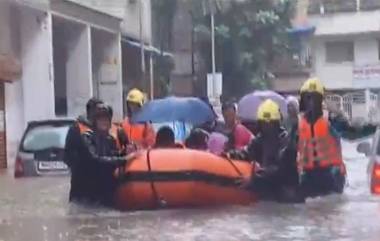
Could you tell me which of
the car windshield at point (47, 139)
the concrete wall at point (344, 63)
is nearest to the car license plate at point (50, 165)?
the car windshield at point (47, 139)

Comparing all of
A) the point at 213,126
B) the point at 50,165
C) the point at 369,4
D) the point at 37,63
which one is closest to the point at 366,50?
the point at 369,4

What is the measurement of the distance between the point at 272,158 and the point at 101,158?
1912mm

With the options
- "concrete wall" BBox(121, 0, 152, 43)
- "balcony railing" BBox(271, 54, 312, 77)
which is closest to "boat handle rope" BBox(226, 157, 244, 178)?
"concrete wall" BBox(121, 0, 152, 43)

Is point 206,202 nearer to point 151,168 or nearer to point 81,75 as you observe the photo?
point 151,168

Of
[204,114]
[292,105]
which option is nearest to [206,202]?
[292,105]

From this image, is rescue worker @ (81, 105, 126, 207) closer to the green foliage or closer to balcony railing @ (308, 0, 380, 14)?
the green foliage

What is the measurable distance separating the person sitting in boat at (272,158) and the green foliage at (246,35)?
38557 mm

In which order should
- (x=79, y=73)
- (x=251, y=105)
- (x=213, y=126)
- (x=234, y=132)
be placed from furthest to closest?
(x=79, y=73) < (x=251, y=105) < (x=213, y=126) < (x=234, y=132)

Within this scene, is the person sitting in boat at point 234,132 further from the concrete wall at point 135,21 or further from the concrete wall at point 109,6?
the concrete wall at point 135,21

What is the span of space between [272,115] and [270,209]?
1.09m

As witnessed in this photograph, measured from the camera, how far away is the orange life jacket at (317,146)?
13.3 meters

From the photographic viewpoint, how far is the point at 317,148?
13.4m

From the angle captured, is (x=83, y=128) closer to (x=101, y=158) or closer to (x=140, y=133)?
(x=101, y=158)

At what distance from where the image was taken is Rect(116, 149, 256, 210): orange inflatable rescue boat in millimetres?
12922
